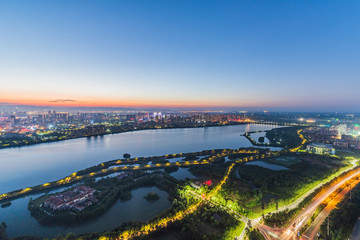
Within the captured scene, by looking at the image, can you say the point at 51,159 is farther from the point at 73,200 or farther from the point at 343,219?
the point at 343,219

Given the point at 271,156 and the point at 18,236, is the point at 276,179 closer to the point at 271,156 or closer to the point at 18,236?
the point at 271,156

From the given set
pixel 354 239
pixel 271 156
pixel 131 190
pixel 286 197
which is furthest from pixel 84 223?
pixel 271 156

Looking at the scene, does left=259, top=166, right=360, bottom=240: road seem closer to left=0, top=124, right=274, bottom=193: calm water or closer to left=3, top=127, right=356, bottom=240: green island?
left=3, top=127, right=356, bottom=240: green island

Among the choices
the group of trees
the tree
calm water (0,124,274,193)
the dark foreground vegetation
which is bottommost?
calm water (0,124,274,193)

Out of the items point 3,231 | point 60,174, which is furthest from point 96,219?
point 60,174

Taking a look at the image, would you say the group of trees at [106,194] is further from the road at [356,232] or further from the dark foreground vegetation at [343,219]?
the road at [356,232]

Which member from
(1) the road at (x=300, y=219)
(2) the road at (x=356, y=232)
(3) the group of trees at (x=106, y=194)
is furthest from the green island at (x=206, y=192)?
(2) the road at (x=356, y=232)

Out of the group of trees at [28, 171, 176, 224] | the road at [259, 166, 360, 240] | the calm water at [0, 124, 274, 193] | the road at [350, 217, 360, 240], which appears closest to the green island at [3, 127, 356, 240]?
the group of trees at [28, 171, 176, 224]

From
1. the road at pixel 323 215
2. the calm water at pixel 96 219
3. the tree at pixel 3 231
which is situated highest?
the road at pixel 323 215
